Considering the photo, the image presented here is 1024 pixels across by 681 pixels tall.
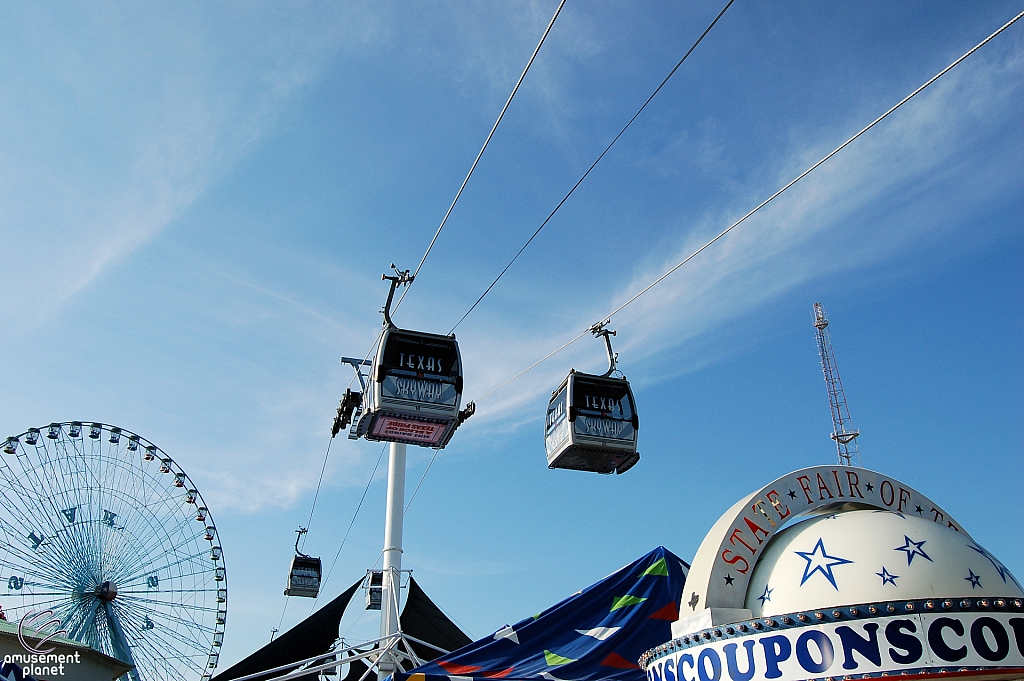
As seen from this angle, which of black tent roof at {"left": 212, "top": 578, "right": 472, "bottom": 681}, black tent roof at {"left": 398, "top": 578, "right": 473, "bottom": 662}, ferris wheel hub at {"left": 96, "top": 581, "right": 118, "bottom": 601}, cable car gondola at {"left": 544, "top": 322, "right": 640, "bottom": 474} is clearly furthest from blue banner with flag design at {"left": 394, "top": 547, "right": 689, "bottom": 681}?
ferris wheel hub at {"left": 96, "top": 581, "right": 118, "bottom": 601}

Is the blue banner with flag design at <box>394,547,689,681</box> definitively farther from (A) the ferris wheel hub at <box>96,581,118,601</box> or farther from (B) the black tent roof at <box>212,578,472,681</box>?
(A) the ferris wheel hub at <box>96,581,118,601</box>

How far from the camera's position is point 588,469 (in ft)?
43.6

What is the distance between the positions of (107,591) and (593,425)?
56.7ft

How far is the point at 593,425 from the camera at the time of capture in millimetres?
12578

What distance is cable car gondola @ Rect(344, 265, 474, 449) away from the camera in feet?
39.7

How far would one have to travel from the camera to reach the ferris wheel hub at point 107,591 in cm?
2252

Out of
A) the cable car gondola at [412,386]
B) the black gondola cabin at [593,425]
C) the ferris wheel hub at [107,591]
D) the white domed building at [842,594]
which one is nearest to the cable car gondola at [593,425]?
the black gondola cabin at [593,425]

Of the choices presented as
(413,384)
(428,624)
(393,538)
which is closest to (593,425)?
(413,384)

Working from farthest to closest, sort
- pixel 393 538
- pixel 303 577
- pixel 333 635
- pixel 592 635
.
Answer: pixel 303 577, pixel 393 538, pixel 333 635, pixel 592 635

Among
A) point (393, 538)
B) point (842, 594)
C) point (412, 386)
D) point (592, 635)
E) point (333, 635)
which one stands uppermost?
point (412, 386)

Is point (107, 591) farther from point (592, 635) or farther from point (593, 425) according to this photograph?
point (592, 635)

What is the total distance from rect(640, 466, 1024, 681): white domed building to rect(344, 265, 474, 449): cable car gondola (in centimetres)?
681

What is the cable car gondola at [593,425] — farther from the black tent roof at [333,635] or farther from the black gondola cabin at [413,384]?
the black tent roof at [333,635]

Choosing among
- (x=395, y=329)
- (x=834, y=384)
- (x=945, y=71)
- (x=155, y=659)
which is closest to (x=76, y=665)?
(x=155, y=659)
